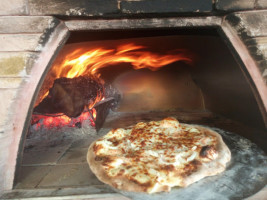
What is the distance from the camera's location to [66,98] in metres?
2.89

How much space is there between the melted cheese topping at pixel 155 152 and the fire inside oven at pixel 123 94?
31 cm

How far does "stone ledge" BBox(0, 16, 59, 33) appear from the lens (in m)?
1.60

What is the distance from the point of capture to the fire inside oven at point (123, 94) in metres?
2.23

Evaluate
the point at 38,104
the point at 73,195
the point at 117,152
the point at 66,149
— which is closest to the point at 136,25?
the point at 117,152

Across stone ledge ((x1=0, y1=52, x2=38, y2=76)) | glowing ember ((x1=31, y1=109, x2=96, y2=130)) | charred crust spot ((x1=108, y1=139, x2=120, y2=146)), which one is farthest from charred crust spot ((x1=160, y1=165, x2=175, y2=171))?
glowing ember ((x1=31, y1=109, x2=96, y2=130))

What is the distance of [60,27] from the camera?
1.67 meters

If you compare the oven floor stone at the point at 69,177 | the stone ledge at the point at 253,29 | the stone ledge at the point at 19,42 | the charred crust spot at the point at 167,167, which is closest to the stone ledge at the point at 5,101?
the stone ledge at the point at 19,42

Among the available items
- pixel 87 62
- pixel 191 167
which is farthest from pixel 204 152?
pixel 87 62

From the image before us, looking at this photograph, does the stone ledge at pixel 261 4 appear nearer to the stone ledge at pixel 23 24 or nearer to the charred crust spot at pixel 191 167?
the charred crust spot at pixel 191 167

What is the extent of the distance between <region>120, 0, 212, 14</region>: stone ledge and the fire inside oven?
0.62 meters

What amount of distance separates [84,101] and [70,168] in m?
1.38

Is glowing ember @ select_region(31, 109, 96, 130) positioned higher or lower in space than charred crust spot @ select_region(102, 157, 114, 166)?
lower

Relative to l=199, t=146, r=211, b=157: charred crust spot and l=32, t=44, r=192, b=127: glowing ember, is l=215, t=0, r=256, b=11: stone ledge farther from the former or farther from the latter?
l=32, t=44, r=192, b=127: glowing ember

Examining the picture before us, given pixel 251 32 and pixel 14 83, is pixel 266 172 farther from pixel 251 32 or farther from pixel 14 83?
pixel 14 83
